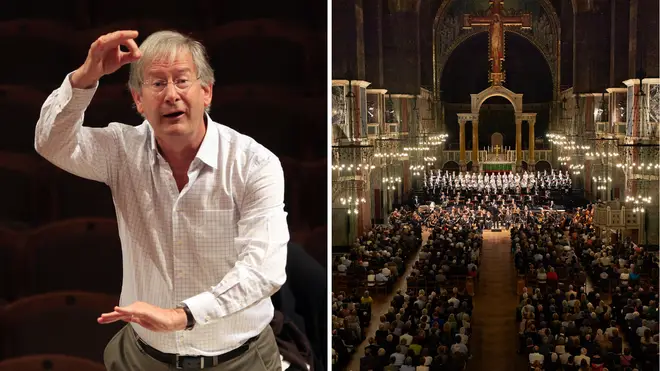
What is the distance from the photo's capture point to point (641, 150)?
6.97 metres

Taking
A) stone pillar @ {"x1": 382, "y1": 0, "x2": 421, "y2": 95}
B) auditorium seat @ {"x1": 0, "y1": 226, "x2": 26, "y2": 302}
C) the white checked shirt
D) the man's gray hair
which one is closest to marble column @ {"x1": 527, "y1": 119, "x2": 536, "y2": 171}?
stone pillar @ {"x1": 382, "y1": 0, "x2": 421, "y2": 95}

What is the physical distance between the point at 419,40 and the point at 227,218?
3.54 metres

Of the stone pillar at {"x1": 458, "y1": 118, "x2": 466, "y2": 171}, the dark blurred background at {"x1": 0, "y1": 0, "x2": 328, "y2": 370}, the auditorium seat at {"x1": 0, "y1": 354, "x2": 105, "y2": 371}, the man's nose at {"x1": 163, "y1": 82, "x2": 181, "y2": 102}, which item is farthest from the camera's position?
the stone pillar at {"x1": 458, "y1": 118, "x2": 466, "y2": 171}

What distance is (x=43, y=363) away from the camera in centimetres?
577

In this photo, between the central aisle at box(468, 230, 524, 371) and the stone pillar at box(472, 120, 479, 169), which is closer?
the central aisle at box(468, 230, 524, 371)

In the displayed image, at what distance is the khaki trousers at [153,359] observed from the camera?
193 inches

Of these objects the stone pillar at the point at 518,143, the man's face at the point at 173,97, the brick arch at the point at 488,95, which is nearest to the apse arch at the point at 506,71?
the brick arch at the point at 488,95

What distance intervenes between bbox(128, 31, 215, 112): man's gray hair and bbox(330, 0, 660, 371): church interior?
2.13 metres

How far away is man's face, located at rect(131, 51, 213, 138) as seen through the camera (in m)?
4.69

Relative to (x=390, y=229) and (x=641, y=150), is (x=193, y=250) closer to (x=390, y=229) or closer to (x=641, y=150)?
(x=390, y=229)

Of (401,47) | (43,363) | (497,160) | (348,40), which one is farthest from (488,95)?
(43,363)

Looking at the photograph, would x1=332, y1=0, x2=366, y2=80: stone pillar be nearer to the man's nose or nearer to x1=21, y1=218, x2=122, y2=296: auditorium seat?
the man's nose

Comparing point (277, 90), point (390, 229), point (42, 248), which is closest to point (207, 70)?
point (277, 90)

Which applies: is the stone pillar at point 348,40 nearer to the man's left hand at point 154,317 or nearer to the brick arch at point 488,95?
the brick arch at point 488,95
